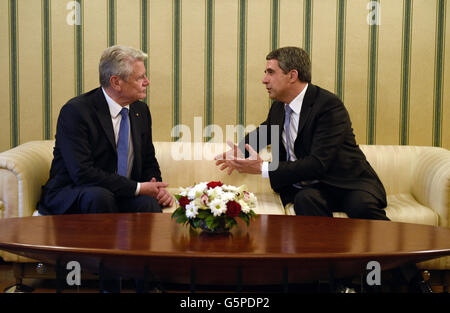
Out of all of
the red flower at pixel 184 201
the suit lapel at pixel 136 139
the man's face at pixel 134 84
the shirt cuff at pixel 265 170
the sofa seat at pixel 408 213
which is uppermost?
the man's face at pixel 134 84

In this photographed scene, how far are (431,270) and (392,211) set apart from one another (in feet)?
1.33

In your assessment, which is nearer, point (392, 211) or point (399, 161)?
point (392, 211)

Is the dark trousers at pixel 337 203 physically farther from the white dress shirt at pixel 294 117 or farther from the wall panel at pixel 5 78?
the wall panel at pixel 5 78

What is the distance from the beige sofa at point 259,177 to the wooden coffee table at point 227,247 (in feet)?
2.37

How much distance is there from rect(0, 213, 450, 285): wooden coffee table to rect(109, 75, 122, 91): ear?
105 centimetres

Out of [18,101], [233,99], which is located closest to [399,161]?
[233,99]

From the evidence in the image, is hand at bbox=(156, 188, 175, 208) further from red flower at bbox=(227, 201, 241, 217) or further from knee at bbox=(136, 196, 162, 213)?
red flower at bbox=(227, 201, 241, 217)

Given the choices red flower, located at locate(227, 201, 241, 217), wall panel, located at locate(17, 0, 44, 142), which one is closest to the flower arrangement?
red flower, located at locate(227, 201, 241, 217)

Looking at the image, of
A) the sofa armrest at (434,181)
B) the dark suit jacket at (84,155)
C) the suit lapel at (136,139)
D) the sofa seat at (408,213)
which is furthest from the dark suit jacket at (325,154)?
the dark suit jacket at (84,155)

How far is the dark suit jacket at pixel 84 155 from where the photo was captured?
2.98 meters

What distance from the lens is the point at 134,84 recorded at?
10.4 ft

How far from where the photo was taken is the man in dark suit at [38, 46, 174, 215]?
9.73 ft
